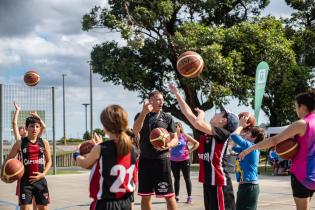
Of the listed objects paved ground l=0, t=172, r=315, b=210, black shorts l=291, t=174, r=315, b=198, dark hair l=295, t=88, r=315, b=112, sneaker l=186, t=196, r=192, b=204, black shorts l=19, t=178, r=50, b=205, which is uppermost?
dark hair l=295, t=88, r=315, b=112

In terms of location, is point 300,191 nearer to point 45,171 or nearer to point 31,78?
point 45,171

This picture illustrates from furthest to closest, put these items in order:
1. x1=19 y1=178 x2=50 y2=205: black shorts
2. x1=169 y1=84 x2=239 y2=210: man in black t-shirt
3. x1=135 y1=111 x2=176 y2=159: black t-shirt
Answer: x1=135 y1=111 x2=176 y2=159: black t-shirt
x1=19 y1=178 x2=50 y2=205: black shorts
x1=169 y1=84 x2=239 y2=210: man in black t-shirt

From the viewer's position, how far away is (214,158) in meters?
5.63

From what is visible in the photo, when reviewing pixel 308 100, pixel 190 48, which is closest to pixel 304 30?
pixel 190 48

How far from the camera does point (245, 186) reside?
5.89 metres

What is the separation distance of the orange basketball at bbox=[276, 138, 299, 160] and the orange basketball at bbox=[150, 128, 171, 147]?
1.94 m

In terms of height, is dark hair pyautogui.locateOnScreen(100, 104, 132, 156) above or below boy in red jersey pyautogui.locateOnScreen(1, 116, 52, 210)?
above

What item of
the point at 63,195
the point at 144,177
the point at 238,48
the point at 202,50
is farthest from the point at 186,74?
the point at 238,48

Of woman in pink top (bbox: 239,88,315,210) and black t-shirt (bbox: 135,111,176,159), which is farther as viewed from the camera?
black t-shirt (bbox: 135,111,176,159)

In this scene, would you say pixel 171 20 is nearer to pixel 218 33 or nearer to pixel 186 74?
pixel 218 33

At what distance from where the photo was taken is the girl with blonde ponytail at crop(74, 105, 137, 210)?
13.5 ft

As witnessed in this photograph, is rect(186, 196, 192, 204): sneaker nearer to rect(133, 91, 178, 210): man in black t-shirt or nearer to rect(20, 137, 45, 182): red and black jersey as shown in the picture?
rect(133, 91, 178, 210): man in black t-shirt

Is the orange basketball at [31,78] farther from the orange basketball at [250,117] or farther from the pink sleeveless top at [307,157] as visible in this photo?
the pink sleeveless top at [307,157]

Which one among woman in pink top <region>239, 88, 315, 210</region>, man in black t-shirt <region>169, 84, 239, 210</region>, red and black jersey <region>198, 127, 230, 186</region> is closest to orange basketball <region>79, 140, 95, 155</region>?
man in black t-shirt <region>169, 84, 239, 210</region>
